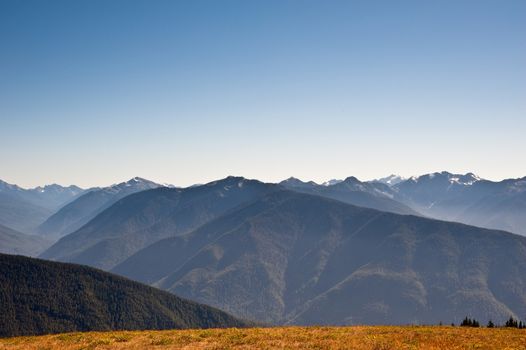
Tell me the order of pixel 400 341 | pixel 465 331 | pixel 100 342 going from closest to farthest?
pixel 400 341
pixel 100 342
pixel 465 331

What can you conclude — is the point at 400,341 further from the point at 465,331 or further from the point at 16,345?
the point at 16,345

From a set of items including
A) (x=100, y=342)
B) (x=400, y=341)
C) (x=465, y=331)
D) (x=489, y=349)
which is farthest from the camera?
(x=465, y=331)

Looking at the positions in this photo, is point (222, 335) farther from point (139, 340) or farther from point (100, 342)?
point (100, 342)

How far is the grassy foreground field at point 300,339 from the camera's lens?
4278cm

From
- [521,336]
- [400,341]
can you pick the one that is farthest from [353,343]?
[521,336]

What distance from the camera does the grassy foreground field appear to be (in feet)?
140

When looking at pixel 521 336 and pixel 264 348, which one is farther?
pixel 521 336

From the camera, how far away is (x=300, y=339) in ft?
151

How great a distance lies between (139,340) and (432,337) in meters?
31.3

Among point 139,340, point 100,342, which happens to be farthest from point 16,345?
point 139,340

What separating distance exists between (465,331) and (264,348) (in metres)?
24.3

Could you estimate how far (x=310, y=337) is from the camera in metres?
46.7

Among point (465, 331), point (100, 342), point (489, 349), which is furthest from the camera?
point (465, 331)

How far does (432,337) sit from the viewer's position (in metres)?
46.0
